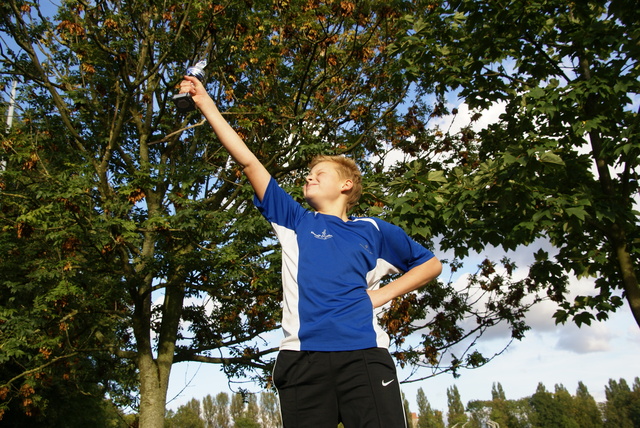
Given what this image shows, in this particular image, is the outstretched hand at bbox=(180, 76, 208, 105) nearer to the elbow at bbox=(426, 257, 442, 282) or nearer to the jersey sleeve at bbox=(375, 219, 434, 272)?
the jersey sleeve at bbox=(375, 219, 434, 272)

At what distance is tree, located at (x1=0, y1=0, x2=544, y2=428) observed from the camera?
9.59m

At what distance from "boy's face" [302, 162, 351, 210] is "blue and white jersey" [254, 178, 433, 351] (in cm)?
11

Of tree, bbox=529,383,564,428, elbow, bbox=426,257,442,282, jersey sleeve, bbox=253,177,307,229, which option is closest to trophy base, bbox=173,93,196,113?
jersey sleeve, bbox=253,177,307,229

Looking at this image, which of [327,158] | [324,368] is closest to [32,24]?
[327,158]

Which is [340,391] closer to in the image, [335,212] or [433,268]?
[433,268]

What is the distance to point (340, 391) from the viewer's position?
2.11m

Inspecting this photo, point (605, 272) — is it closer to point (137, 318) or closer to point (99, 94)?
point (137, 318)

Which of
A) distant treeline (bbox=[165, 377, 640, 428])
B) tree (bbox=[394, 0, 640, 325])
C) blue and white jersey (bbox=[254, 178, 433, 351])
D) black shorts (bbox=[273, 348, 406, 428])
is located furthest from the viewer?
distant treeline (bbox=[165, 377, 640, 428])

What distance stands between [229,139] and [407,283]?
119 centimetres

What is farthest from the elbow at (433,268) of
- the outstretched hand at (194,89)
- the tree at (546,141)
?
the tree at (546,141)

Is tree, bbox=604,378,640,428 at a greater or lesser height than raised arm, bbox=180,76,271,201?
lesser

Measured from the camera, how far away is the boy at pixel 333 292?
6.86 feet

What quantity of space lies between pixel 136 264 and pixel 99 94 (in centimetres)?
421

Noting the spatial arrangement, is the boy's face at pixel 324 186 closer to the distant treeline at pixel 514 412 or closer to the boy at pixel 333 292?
the boy at pixel 333 292
